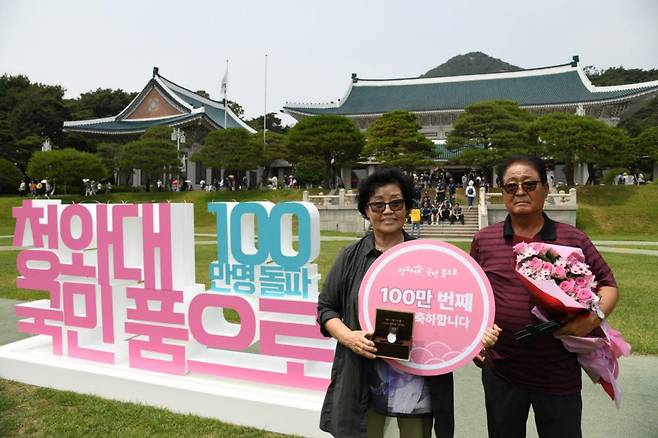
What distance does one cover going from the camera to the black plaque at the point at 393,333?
1.87 m

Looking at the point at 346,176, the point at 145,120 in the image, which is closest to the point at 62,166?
the point at 145,120

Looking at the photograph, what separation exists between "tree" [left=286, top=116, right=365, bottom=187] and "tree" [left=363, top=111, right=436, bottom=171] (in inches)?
41.8

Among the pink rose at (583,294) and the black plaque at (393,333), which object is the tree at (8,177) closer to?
the black plaque at (393,333)

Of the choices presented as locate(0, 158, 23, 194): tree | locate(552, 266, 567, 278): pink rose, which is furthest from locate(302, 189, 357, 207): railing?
locate(0, 158, 23, 194): tree

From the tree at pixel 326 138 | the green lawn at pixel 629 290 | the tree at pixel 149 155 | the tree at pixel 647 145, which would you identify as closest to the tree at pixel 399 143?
the tree at pixel 326 138

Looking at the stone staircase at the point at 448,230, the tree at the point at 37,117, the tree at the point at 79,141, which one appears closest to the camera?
the stone staircase at the point at 448,230

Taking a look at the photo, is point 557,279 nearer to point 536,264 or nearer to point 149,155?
point 536,264

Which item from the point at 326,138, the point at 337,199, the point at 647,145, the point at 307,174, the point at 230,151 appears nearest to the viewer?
the point at 337,199

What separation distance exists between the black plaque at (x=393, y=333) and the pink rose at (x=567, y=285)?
61 cm

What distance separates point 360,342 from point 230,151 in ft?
88.4

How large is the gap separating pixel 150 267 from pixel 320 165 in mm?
29650

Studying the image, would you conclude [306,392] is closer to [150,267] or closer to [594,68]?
[150,267]

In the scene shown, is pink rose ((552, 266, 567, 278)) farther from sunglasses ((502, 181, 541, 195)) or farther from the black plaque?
the black plaque

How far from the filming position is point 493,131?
980 inches
